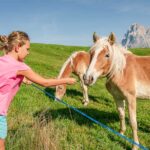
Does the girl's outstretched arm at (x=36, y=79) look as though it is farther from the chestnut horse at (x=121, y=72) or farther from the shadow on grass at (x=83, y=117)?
the shadow on grass at (x=83, y=117)

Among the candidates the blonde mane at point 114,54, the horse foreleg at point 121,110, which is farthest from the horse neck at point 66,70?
the blonde mane at point 114,54

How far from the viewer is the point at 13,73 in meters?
4.86

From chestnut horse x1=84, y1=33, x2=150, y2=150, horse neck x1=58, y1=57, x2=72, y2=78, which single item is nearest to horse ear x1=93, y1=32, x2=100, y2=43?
chestnut horse x1=84, y1=33, x2=150, y2=150

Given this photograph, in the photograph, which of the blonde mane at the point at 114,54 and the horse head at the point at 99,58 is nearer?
the horse head at the point at 99,58

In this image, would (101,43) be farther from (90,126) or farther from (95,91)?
(95,91)

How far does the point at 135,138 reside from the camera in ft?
24.8

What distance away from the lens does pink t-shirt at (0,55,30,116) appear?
4.86 metres

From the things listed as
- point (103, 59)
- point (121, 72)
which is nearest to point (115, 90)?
point (121, 72)

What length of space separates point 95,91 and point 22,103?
6525 mm

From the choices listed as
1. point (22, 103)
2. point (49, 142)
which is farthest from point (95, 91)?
point (49, 142)

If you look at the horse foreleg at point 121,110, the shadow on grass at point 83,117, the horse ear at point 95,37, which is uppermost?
the horse ear at point 95,37

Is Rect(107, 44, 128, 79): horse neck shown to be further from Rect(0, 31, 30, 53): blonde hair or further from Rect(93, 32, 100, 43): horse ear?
Rect(0, 31, 30, 53): blonde hair

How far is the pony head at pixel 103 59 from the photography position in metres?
6.72

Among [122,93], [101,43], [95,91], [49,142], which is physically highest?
[101,43]
